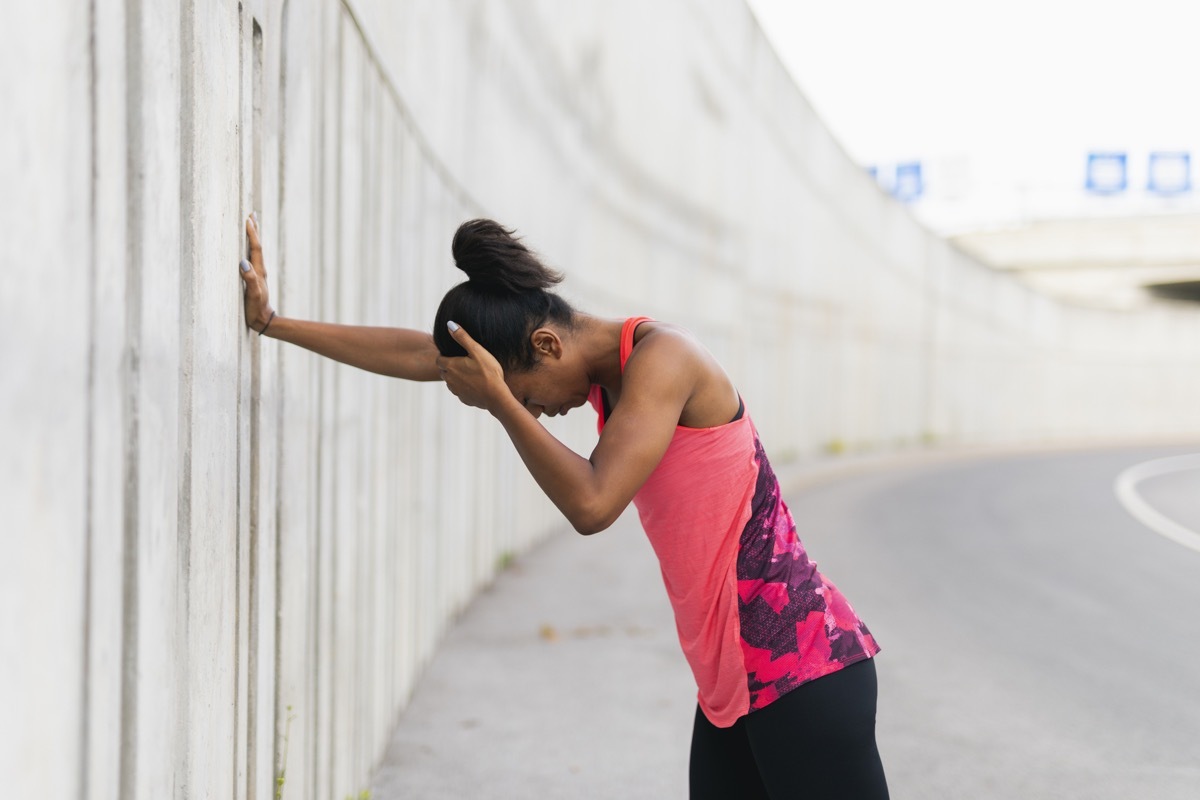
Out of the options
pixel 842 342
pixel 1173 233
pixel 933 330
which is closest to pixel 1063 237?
pixel 1173 233

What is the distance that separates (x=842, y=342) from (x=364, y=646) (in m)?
22.8

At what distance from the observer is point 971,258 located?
36250 mm

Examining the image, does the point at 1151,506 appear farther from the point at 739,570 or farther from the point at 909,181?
the point at 909,181

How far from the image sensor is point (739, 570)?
255cm

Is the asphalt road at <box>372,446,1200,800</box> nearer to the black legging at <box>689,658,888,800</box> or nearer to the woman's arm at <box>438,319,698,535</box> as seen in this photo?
the black legging at <box>689,658,888,800</box>

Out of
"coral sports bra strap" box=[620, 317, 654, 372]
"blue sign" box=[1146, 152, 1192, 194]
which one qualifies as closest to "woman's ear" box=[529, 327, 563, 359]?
"coral sports bra strap" box=[620, 317, 654, 372]

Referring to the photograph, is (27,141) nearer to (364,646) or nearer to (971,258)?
(364,646)

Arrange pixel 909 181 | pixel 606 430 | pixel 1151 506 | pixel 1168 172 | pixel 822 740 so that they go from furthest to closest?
pixel 909 181 → pixel 1168 172 → pixel 1151 506 → pixel 822 740 → pixel 606 430

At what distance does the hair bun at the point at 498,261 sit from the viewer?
2.54m

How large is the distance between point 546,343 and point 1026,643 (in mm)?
5443

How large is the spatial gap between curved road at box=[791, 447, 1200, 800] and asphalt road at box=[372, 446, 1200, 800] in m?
0.02

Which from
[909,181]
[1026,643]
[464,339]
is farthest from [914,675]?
[909,181]

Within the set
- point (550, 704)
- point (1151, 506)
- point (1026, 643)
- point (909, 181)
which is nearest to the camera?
point (550, 704)

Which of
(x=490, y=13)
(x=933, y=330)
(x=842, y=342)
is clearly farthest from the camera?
(x=933, y=330)
